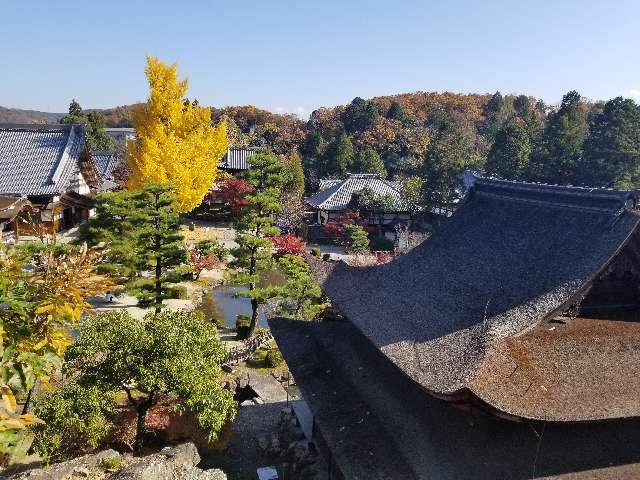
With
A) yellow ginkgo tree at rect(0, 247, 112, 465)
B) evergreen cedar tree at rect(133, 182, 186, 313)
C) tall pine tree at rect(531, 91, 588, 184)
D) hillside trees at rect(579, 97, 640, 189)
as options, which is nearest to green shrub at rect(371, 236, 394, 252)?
tall pine tree at rect(531, 91, 588, 184)

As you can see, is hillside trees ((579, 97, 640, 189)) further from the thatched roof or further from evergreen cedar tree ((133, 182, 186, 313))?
the thatched roof

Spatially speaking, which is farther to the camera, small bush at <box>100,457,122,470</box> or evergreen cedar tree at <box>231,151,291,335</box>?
evergreen cedar tree at <box>231,151,291,335</box>

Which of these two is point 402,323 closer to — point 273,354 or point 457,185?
point 273,354

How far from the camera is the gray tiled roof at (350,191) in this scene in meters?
49.2

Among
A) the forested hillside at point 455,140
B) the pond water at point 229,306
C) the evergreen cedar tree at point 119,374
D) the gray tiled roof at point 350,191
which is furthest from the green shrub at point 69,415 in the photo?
the forested hillside at point 455,140

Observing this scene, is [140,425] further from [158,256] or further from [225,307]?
[225,307]

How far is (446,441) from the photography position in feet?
31.0

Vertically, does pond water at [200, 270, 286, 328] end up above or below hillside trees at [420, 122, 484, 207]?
below

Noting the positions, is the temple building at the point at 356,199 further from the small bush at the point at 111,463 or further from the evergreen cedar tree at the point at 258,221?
the small bush at the point at 111,463

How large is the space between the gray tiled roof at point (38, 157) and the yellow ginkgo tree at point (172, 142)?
7.44 meters

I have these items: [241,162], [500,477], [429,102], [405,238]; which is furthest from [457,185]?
[429,102]

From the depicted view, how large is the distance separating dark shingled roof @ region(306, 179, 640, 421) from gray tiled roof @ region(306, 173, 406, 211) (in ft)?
108

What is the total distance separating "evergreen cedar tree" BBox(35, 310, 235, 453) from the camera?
37.8 feet

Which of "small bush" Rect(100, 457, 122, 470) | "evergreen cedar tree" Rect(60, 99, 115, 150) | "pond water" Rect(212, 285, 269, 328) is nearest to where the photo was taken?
"small bush" Rect(100, 457, 122, 470)
